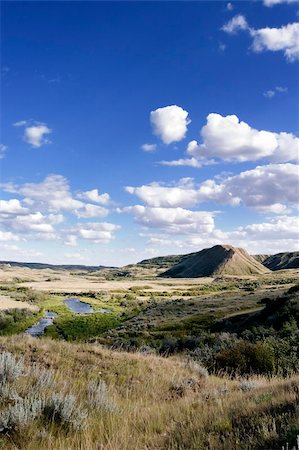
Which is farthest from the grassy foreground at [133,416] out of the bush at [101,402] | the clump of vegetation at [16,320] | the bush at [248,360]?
the clump of vegetation at [16,320]

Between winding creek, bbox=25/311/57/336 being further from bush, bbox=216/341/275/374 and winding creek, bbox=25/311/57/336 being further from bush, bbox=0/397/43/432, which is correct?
bush, bbox=0/397/43/432

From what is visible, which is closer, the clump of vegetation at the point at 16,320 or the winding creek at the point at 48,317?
the winding creek at the point at 48,317

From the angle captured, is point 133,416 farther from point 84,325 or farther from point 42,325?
point 42,325

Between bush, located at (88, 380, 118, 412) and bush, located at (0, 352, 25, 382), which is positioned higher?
bush, located at (0, 352, 25, 382)

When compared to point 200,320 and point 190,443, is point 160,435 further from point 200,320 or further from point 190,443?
point 200,320

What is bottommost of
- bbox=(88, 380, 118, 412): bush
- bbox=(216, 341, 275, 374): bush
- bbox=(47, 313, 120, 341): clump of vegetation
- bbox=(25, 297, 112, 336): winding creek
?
bbox=(25, 297, 112, 336): winding creek

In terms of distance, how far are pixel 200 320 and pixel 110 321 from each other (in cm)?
2221

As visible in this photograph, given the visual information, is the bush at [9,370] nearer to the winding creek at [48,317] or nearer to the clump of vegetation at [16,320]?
the winding creek at [48,317]

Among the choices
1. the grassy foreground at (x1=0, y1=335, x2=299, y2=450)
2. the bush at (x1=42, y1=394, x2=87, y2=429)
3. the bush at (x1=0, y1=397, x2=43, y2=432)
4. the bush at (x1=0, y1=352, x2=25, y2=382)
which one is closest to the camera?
the grassy foreground at (x1=0, y1=335, x2=299, y2=450)

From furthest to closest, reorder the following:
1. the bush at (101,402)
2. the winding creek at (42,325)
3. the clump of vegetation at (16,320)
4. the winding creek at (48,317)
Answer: the clump of vegetation at (16,320)
the winding creek at (48,317)
the winding creek at (42,325)
the bush at (101,402)

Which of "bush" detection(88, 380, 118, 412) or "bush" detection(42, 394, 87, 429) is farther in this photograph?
"bush" detection(88, 380, 118, 412)

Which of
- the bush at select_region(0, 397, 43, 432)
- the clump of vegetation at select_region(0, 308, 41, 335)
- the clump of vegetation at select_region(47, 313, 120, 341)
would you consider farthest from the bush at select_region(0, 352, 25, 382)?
the clump of vegetation at select_region(0, 308, 41, 335)

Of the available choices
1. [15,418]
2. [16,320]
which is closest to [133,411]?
[15,418]

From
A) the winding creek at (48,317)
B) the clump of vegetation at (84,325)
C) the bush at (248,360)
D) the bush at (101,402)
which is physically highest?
the bush at (101,402)
